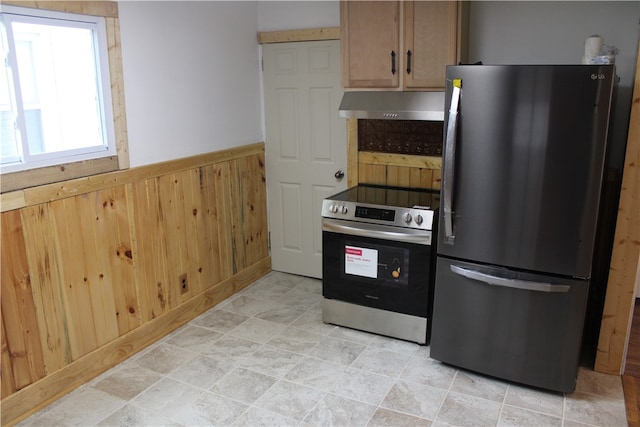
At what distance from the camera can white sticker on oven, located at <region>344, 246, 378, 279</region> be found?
10.9ft

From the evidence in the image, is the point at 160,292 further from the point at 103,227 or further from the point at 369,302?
the point at 369,302

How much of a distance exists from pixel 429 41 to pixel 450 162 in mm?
922

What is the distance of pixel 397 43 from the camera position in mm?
3297

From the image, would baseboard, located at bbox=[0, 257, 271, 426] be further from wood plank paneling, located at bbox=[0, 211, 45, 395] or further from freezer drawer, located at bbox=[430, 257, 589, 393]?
freezer drawer, located at bbox=[430, 257, 589, 393]

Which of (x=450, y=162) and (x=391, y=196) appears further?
(x=391, y=196)

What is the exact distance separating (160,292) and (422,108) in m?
2.03

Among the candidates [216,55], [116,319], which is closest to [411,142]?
[216,55]

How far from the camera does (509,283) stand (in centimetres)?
271

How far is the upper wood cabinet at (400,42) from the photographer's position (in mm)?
3168

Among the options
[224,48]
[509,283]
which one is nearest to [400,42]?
[224,48]

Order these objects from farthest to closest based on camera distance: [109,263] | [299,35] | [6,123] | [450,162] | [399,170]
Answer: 1. [299,35]
2. [399,170]
3. [109,263]
4. [450,162]
5. [6,123]

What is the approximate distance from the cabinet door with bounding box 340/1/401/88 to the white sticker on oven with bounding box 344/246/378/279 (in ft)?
3.49

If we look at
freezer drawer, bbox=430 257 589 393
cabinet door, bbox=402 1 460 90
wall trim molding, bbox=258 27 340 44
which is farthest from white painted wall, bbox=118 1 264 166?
freezer drawer, bbox=430 257 589 393

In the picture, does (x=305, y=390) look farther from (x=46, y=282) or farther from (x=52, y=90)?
(x=52, y=90)
